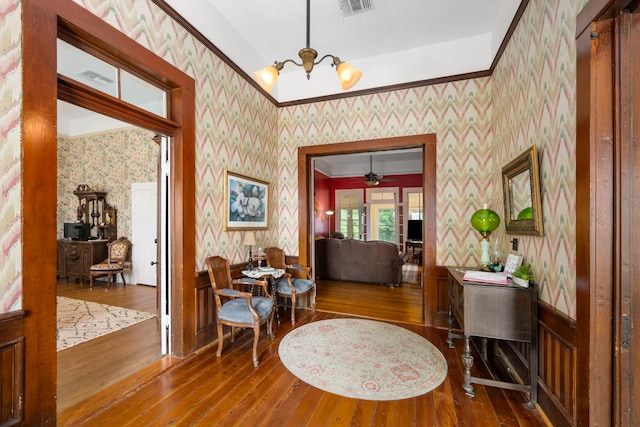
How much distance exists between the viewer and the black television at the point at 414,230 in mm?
8734

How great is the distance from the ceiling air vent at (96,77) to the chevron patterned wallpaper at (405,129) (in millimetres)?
412

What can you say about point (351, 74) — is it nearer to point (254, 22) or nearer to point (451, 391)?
point (254, 22)

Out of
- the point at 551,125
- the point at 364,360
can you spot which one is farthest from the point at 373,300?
the point at 551,125

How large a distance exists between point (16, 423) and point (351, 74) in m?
3.28

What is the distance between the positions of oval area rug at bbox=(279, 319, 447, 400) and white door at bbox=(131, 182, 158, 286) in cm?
398

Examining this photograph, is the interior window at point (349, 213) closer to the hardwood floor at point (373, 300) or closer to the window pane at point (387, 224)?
the window pane at point (387, 224)

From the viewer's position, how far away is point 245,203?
3631mm

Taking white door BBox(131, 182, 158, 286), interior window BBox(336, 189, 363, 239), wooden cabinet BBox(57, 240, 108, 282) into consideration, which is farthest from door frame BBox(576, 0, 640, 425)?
interior window BBox(336, 189, 363, 239)

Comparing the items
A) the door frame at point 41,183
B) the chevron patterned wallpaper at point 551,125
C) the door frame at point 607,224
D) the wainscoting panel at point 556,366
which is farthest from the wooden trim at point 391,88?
the wainscoting panel at point 556,366

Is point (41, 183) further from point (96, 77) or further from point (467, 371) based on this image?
point (467, 371)

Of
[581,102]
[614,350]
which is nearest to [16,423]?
[614,350]

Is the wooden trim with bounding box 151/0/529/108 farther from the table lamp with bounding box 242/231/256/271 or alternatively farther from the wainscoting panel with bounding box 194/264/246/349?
the wainscoting panel with bounding box 194/264/246/349

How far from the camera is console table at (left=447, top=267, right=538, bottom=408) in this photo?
2.04 metres

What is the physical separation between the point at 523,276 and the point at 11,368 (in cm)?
339
